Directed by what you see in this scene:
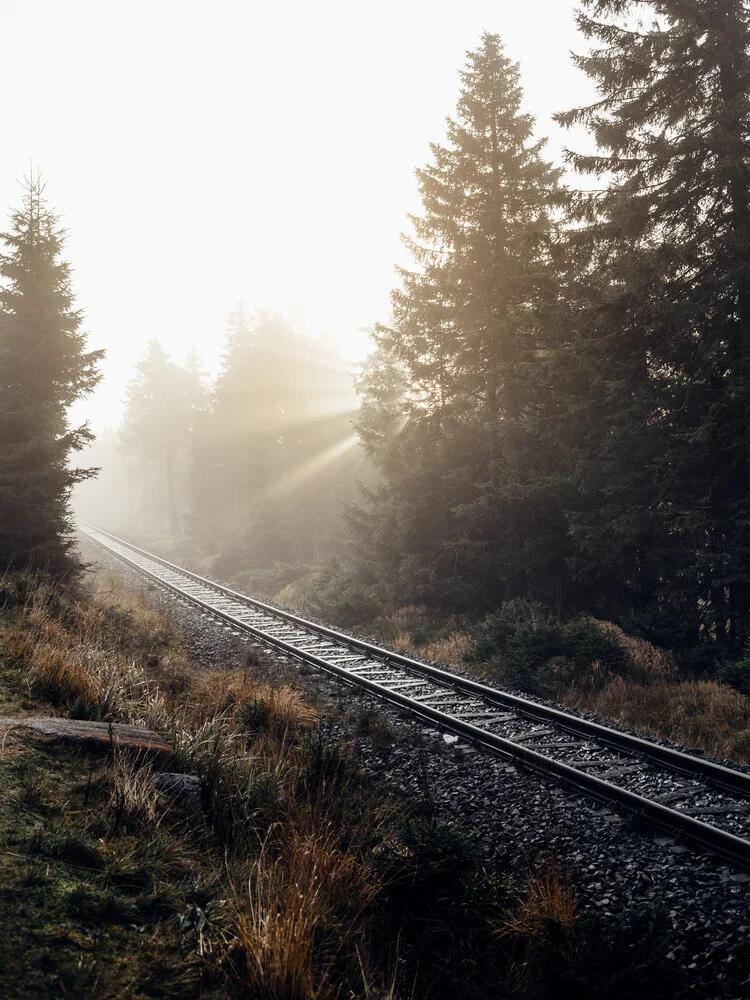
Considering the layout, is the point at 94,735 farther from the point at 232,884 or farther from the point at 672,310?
the point at 672,310

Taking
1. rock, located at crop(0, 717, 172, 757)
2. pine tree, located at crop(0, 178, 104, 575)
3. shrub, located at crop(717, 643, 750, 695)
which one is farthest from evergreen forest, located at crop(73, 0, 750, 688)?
rock, located at crop(0, 717, 172, 757)

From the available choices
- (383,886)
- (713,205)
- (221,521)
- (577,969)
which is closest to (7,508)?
(383,886)

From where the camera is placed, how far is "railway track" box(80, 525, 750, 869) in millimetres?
5836

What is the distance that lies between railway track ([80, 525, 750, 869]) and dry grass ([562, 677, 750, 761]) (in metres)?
1.42

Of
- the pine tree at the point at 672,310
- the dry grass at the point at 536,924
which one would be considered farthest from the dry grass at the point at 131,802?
the pine tree at the point at 672,310

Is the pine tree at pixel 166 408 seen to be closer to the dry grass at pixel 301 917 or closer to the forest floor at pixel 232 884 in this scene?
the forest floor at pixel 232 884

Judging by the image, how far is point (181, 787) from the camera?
16.6 feet

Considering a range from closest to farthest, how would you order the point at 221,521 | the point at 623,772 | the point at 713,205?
the point at 623,772, the point at 713,205, the point at 221,521

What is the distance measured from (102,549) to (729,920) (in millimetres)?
38528

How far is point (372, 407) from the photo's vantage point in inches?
917

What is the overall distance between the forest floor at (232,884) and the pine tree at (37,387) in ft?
31.0

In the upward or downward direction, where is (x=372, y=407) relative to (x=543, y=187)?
downward

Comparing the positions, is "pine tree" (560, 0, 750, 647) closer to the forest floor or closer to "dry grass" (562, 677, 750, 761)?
"dry grass" (562, 677, 750, 761)

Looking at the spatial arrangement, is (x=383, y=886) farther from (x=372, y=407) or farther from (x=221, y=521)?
(x=221, y=521)
